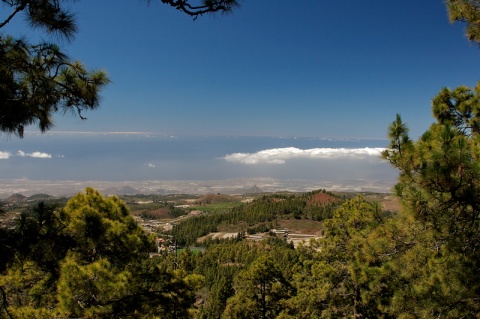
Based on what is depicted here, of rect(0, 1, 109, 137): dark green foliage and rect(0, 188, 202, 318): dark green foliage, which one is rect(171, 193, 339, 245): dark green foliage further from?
rect(0, 1, 109, 137): dark green foliage

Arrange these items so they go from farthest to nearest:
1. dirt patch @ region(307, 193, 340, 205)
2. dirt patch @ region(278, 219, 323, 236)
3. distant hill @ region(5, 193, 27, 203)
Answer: dirt patch @ region(307, 193, 340, 205) → dirt patch @ region(278, 219, 323, 236) → distant hill @ region(5, 193, 27, 203)

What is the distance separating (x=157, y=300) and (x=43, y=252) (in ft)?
11.0

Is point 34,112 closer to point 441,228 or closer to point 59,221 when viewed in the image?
point 59,221

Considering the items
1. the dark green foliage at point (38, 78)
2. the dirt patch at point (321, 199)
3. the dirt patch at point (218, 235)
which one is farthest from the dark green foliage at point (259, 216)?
the dark green foliage at point (38, 78)

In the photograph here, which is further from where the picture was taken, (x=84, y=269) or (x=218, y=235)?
(x=218, y=235)

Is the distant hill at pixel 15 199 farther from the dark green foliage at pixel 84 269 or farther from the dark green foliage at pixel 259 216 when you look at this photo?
the dark green foliage at pixel 259 216

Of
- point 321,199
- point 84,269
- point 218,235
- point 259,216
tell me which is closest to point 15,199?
point 84,269

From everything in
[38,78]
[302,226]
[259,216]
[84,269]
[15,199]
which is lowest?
[302,226]

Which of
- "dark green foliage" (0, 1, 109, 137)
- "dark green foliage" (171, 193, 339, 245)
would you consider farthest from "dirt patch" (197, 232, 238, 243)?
"dark green foliage" (0, 1, 109, 137)

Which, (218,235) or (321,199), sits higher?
(321,199)

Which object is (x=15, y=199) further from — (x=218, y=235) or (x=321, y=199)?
(x=321, y=199)

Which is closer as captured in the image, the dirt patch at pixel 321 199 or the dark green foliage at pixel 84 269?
the dark green foliage at pixel 84 269

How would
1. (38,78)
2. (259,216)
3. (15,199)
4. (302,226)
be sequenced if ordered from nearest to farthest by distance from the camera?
1. (38,78)
2. (15,199)
3. (302,226)
4. (259,216)

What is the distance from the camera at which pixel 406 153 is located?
3.92 metres
